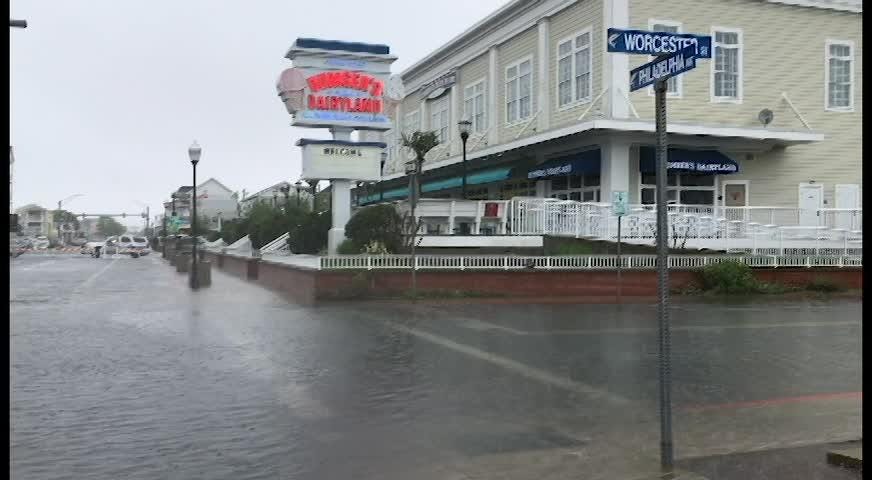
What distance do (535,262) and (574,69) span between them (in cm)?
1172

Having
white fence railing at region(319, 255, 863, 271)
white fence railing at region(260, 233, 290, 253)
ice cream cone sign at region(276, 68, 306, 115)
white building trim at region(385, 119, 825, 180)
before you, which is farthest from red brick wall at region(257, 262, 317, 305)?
white building trim at region(385, 119, 825, 180)

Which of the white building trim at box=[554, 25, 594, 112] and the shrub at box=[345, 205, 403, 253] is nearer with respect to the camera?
the shrub at box=[345, 205, 403, 253]

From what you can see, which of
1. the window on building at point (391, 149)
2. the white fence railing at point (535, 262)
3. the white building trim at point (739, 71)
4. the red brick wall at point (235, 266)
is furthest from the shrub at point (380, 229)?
the window on building at point (391, 149)

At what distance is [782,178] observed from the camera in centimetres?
2903

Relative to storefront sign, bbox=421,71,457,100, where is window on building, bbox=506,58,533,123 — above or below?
below

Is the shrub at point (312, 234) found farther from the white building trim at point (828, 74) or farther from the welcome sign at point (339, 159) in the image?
the white building trim at point (828, 74)

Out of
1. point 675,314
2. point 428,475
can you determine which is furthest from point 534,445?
point 675,314

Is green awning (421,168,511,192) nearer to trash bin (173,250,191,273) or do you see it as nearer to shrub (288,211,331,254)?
shrub (288,211,331,254)

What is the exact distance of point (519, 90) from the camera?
107ft

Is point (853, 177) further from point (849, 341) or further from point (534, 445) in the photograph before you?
point (534, 445)

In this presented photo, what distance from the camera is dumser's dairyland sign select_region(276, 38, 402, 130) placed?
21672 mm

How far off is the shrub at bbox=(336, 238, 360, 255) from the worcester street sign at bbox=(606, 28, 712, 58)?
14092 millimetres

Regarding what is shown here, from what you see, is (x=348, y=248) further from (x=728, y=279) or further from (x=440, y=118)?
(x=440, y=118)

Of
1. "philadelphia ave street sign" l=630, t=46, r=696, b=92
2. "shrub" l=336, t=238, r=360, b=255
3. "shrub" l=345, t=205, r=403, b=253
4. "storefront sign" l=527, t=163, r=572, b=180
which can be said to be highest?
"storefront sign" l=527, t=163, r=572, b=180
